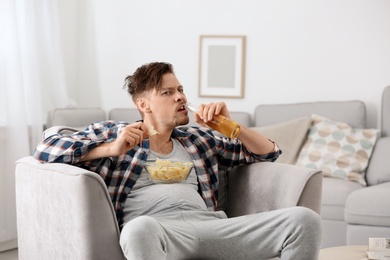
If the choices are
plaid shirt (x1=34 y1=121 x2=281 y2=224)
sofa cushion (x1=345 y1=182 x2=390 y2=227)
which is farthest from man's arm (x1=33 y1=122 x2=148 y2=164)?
sofa cushion (x1=345 y1=182 x2=390 y2=227)

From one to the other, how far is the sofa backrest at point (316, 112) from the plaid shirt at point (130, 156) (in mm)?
1587

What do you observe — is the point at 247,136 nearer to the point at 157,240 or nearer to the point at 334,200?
the point at 157,240

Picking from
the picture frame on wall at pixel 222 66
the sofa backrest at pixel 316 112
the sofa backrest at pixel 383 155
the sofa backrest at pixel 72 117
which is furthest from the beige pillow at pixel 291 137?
Answer: the sofa backrest at pixel 72 117

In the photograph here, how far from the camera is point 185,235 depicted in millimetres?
2188

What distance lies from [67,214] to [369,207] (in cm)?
175

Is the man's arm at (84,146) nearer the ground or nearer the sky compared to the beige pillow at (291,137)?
nearer the sky

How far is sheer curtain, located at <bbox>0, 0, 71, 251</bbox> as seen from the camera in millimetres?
3998

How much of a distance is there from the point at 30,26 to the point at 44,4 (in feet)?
0.94

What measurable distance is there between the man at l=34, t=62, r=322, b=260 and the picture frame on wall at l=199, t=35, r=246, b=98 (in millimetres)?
1934

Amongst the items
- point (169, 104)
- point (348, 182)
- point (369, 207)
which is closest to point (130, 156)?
point (169, 104)

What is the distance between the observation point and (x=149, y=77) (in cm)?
269

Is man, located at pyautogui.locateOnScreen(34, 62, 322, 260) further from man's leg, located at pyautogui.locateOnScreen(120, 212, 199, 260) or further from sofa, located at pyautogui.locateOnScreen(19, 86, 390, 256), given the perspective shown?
sofa, located at pyautogui.locateOnScreen(19, 86, 390, 256)

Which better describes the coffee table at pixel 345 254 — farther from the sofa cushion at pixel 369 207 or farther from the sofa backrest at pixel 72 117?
the sofa backrest at pixel 72 117

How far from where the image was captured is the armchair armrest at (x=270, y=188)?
2420 millimetres
